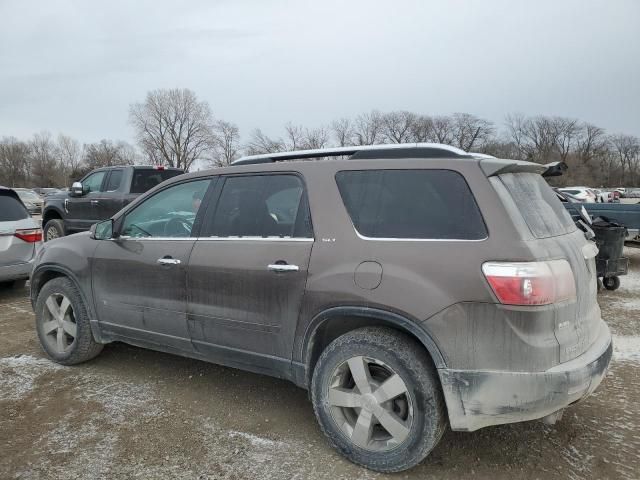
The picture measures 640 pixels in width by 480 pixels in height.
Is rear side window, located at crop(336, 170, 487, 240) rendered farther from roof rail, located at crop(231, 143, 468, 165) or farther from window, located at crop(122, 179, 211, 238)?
window, located at crop(122, 179, 211, 238)

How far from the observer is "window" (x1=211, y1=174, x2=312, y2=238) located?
309cm

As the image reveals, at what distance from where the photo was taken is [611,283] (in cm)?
749

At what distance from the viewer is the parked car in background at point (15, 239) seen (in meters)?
6.53

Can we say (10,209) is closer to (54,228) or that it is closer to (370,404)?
(54,228)

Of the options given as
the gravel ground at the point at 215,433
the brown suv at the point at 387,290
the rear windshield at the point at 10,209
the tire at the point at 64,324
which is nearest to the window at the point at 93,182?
the rear windshield at the point at 10,209

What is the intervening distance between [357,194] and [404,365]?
1.02 m

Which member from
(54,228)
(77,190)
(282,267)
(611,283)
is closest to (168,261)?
(282,267)

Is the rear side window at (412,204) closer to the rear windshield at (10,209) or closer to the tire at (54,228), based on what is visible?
the rear windshield at (10,209)

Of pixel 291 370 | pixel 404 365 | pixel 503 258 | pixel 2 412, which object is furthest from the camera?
pixel 2 412

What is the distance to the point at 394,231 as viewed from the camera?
2697mm

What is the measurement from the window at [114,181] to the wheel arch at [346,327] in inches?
329

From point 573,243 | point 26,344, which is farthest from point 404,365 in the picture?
point 26,344

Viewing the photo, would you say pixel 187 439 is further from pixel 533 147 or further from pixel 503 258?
pixel 533 147

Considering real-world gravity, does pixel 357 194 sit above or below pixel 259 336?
above
